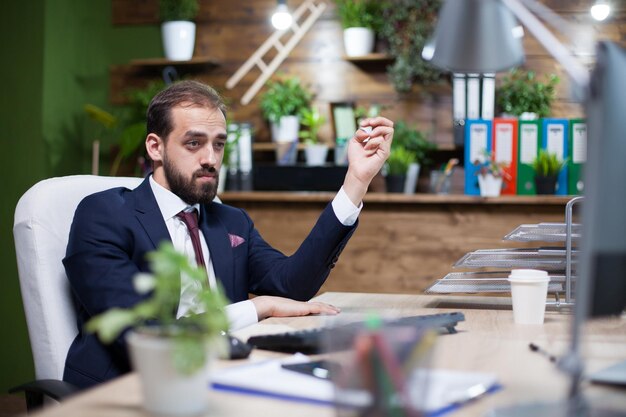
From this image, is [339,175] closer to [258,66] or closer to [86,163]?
[258,66]

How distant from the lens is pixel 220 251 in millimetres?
1881

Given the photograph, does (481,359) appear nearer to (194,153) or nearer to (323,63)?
(194,153)

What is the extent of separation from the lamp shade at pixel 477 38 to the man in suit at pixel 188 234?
53cm

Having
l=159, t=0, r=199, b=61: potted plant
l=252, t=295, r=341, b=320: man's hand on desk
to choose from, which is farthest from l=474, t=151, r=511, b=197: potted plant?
l=252, t=295, r=341, b=320: man's hand on desk

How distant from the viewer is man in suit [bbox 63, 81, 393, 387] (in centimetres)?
155

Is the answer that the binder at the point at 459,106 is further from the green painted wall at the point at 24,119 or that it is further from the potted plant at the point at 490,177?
the green painted wall at the point at 24,119

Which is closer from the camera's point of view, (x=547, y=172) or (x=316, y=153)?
(x=547, y=172)

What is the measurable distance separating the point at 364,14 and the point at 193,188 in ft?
7.01

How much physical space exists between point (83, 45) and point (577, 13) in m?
2.38

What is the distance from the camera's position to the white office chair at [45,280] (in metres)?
1.56

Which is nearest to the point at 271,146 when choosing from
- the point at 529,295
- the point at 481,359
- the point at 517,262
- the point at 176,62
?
the point at 176,62

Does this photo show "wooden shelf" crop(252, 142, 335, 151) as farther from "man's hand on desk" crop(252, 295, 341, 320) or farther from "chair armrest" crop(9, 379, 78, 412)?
"chair armrest" crop(9, 379, 78, 412)

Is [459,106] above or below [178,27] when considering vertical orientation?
below

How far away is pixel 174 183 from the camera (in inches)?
74.7
